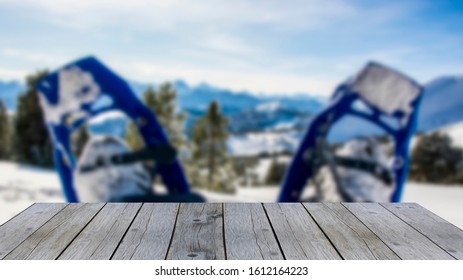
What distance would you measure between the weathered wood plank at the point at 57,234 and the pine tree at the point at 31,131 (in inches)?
23.6

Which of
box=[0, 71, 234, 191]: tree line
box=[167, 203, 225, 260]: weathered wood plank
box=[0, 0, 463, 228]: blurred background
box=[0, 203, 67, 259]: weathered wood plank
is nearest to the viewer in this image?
box=[167, 203, 225, 260]: weathered wood plank

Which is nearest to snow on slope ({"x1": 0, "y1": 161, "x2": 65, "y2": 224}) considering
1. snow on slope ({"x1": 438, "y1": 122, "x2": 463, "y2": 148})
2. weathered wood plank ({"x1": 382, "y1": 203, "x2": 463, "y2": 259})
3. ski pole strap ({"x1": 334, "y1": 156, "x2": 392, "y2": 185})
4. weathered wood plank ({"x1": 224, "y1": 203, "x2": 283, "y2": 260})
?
weathered wood plank ({"x1": 224, "y1": 203, "x2": 283, "y2": 260})

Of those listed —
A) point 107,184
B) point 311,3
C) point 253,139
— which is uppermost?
point 311,3

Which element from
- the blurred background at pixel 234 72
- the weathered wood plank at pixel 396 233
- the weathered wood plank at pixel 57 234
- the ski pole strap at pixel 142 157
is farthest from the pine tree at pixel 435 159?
the weathered wood plank at pixel 57 234

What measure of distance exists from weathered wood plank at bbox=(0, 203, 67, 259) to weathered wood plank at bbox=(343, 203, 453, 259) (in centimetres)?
128

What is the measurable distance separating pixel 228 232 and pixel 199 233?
106 millimetres

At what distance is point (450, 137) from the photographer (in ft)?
10.3

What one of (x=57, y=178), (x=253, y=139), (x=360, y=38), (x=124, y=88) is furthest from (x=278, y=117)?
(x=57, y=178)

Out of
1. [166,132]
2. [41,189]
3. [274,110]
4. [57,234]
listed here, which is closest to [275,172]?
[274,110]

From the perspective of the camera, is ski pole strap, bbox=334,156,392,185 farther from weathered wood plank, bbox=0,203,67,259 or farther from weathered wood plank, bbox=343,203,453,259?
weathered wood plank, bbox=0,203,67,259

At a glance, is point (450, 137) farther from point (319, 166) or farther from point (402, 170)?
point (319, 166)

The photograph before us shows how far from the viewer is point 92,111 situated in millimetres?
3090

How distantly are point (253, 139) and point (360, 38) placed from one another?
781 millimetres

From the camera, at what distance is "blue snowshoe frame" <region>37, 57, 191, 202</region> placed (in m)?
3.05
